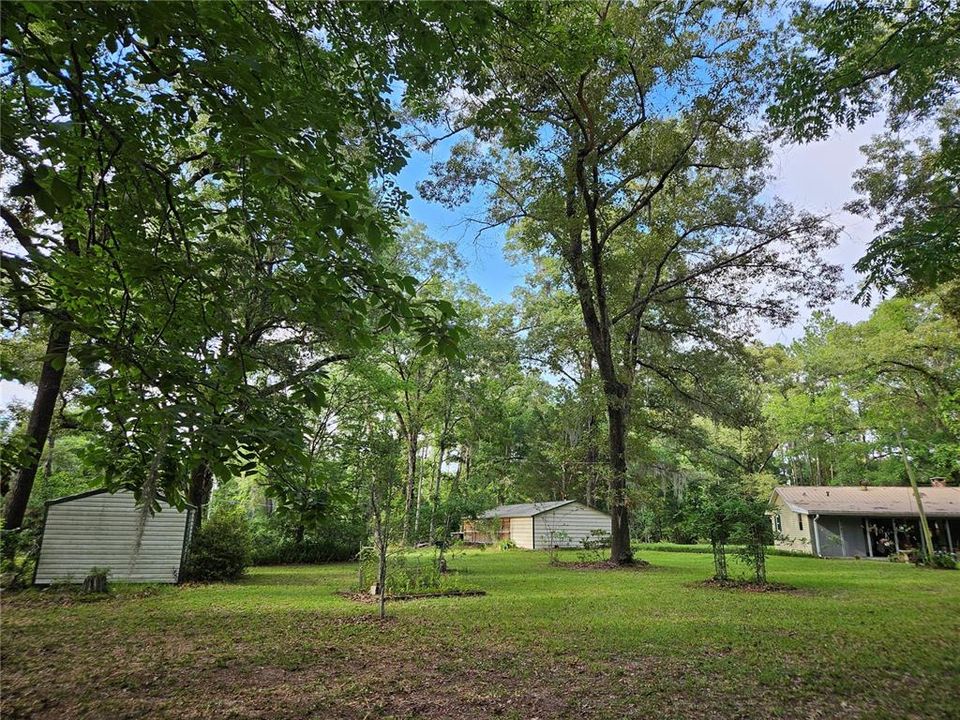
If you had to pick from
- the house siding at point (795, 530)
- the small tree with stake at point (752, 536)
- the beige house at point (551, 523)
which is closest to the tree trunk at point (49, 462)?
the beige house at point (551, 523)

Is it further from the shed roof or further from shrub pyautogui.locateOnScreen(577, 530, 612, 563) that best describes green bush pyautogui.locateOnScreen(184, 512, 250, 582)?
the shed roof

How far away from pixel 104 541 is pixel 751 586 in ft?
44.8

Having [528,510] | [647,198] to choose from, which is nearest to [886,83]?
[647,198]

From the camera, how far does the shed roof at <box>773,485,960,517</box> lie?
21.7m

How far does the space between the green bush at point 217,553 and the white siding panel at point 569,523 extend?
1663 cm

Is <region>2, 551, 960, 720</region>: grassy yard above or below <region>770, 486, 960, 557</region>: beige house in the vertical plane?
below

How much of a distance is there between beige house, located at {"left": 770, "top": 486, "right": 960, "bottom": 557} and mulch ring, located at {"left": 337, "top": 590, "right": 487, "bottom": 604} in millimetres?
17553

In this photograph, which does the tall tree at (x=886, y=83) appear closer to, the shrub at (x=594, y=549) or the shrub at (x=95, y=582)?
the shrub at (x=594, y=549)

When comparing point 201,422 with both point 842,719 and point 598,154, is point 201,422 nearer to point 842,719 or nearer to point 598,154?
point 842,719

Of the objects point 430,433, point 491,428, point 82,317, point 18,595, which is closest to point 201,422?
point 82,317

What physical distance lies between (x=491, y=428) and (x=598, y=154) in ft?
35.1

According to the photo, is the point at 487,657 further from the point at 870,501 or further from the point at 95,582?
the point at 870,501

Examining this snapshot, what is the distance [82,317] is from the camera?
3.31m

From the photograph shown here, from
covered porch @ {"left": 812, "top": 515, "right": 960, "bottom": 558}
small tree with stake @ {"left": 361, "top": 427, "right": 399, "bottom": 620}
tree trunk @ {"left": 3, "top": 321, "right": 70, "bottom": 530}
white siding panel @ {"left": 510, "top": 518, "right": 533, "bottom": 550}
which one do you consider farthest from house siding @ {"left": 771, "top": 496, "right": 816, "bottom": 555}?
tree trunk @ {"left": 3, "top": 321, "right": 70, "bottom": 530}
